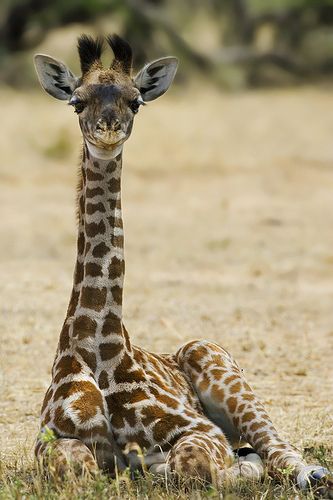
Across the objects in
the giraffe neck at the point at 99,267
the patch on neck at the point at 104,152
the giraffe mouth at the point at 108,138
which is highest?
the giraffe mouth at the point at 108,138

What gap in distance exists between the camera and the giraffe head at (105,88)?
24.2 ft

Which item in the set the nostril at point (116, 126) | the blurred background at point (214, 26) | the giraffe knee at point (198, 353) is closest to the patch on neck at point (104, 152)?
the nostril at point (116, 126)

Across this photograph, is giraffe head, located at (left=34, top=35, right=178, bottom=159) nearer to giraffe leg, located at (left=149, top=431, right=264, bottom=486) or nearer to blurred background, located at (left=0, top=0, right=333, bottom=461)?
giraffe leg, located at (left=149, top=431, right=264, bottom=486)

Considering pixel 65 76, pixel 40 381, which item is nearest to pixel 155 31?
pixel 40 381

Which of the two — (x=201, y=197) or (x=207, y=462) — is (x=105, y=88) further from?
(x=201, y=197)

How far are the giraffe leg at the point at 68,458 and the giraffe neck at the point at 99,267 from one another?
0.59 metres

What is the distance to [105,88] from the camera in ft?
24.9

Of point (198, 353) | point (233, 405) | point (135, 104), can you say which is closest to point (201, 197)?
point (198, 353)

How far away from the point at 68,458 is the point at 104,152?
72.4 inches

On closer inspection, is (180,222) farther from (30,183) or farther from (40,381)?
(40,381)

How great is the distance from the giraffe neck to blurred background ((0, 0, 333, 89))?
2195 cm

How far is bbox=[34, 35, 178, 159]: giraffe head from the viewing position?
738cm

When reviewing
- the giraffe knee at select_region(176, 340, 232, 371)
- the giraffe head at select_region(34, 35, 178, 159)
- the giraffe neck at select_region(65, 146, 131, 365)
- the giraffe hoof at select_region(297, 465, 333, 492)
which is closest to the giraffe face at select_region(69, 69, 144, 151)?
the giraffe head at select_region(34, 35, 178, 159)

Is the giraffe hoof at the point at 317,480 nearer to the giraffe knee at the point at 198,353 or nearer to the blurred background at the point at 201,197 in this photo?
the giraffe knee at the point at 198,353
